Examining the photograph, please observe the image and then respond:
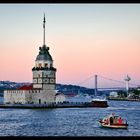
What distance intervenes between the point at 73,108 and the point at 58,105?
201 cm

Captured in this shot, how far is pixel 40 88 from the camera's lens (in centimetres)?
4516

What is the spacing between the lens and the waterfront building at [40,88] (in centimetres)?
4459

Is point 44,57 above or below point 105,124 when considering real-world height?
above

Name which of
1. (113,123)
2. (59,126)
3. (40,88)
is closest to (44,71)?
(40,88)

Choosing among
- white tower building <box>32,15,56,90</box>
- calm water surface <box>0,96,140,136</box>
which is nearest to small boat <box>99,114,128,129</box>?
calm water surface <box>0,96,140,136</box>

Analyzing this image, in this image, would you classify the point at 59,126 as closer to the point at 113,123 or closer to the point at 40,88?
the point at 113,123

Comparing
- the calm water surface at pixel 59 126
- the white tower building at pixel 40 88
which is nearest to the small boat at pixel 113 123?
the calm water surface at pixel 59 126

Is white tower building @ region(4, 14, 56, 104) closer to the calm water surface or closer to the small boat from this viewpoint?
the calm water surface

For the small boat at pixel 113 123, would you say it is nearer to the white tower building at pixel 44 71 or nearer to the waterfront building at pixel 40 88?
the white tower building at pixel 44 71

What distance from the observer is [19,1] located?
1.40m

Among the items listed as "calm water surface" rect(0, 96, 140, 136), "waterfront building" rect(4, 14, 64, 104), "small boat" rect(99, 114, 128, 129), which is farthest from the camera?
"waterfront building" rect(4, 14, 64, 104)

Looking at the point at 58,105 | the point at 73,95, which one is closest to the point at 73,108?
the point at 58,105

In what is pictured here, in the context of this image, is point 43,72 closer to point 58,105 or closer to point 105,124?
point 58,105

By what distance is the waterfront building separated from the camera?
44594mm
